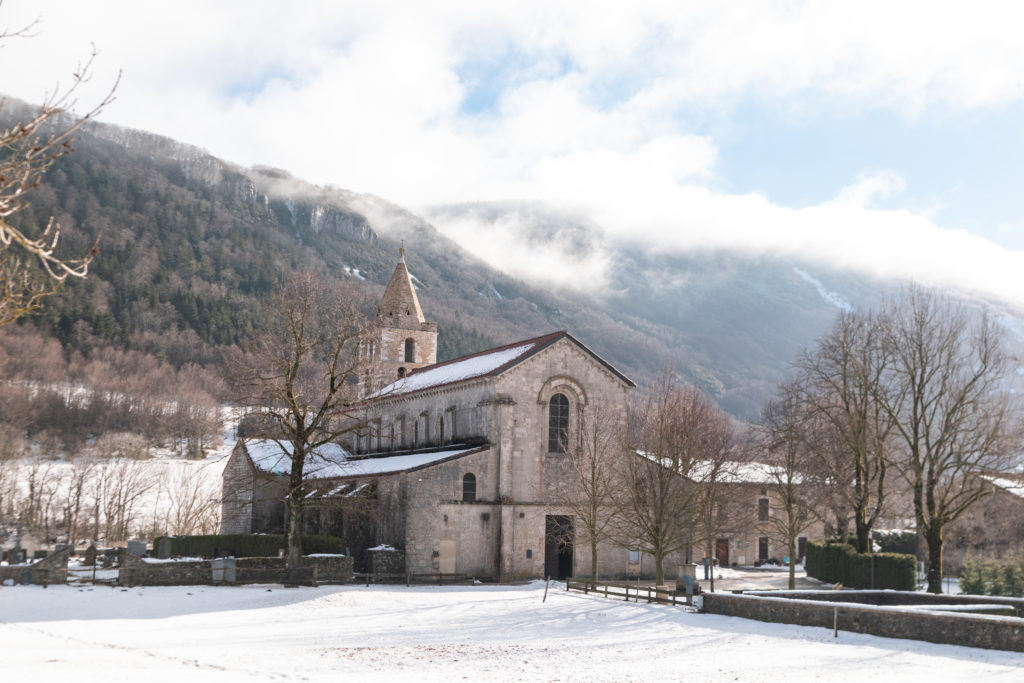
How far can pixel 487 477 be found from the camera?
46.7m

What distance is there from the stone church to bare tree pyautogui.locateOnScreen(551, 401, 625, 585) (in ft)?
1.39

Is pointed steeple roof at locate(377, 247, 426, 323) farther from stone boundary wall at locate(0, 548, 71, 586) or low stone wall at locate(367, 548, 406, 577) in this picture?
stone boundary wall at locate(0, 548, 71, 586)

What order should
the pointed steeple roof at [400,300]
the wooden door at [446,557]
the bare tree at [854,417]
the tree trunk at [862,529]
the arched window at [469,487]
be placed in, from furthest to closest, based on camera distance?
1. the pointed steeple roof at [400,300]
2. the arched window at [469,487]
3. the wooden door at [446,557]
4. the tree trunk at [862,529]
5. the bare tree at [854,417]

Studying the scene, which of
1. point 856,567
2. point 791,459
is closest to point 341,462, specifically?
point 791,459

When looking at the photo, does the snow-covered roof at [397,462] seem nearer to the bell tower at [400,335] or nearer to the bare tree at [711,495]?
the bell tower at [400,335]

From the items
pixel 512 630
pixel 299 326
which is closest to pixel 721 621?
pixel 512 630

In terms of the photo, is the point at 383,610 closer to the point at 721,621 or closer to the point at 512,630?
the point at 512,630

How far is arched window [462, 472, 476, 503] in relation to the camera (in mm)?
46147

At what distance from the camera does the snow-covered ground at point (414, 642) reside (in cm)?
2027

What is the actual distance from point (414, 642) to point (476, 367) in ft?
91.9

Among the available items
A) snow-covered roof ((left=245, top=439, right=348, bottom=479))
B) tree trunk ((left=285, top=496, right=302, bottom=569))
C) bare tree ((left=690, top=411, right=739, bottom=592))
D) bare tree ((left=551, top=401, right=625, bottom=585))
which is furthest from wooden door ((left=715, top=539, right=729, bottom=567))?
tree trunk ((left=285, top=496, right=302, bottom=569))

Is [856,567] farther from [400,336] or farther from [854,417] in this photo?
[400,336]

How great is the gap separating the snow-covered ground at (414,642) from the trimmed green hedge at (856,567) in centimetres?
1714

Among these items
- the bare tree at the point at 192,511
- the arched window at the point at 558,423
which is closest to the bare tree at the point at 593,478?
the arched window at the point at 558,423
